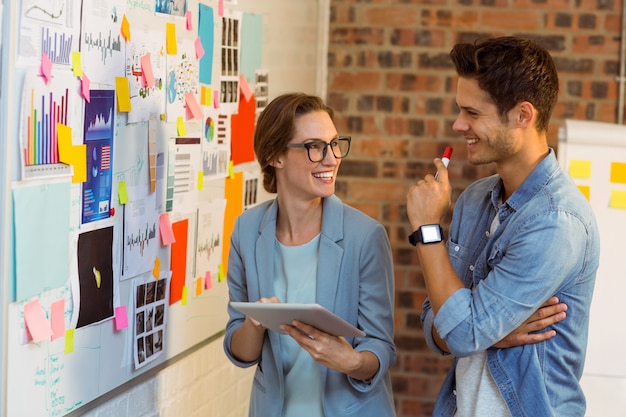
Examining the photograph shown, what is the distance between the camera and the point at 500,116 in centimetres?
206

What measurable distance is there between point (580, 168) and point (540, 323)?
168 centimetres

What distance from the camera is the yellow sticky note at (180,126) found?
2641 mm

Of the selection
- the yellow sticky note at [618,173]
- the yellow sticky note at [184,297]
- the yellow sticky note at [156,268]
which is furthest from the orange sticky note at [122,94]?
the yellow sticky note at [618,173]

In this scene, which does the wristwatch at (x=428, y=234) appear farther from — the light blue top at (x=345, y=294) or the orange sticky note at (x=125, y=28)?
the orange sticky note at (x=125, y=28)

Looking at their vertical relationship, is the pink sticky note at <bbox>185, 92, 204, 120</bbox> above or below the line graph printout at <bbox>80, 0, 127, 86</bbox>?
below

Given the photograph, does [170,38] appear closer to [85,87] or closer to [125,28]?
[125,28]

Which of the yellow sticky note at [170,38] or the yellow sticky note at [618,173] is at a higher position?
the yellow sticky note at [170,38]

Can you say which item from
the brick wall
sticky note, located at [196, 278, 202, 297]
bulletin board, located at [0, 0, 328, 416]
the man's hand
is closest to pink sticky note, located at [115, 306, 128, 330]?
bulletin board, located at [0, 0, 328, 416]

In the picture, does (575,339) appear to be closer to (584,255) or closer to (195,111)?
(584,255)

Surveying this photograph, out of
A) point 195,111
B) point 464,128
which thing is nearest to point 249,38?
point 195,111

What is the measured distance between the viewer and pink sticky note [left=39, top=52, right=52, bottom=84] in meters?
1.88

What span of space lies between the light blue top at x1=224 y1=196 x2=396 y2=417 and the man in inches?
6.9

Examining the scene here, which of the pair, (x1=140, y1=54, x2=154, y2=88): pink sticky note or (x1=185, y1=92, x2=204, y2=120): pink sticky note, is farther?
(x1=185, y1=92, x2=204, y2=120): pink sticky note

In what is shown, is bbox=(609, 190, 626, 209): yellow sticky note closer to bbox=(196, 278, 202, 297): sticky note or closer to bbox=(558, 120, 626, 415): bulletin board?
bbox=(558, 120, 626, 415): bulletin board
